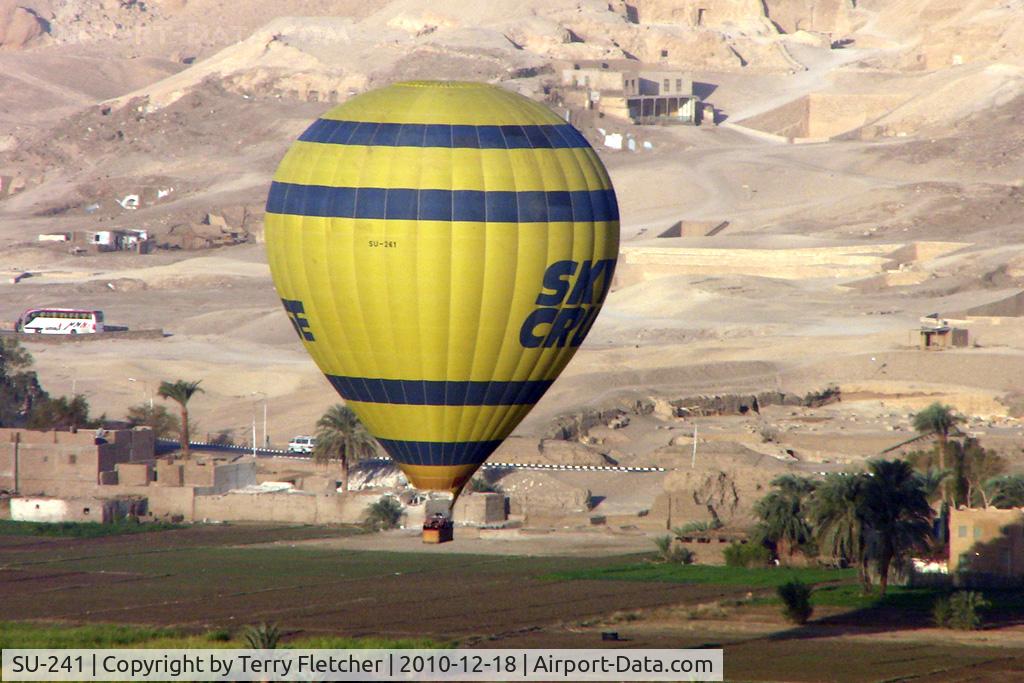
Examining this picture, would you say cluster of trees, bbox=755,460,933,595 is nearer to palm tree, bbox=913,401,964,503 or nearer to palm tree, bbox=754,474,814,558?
palm tree, bbox=754,474,814,558

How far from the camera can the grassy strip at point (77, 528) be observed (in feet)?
150

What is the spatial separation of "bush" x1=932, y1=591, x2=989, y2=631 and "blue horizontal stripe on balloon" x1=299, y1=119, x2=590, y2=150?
1120cm

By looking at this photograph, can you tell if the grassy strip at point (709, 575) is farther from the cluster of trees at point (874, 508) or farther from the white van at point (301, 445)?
the white van at point (301, 445)

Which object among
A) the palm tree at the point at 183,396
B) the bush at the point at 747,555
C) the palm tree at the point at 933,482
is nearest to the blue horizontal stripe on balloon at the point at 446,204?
the bush at the point at 747,555

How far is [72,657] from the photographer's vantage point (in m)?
30.3

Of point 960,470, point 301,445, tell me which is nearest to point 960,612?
point 960,470

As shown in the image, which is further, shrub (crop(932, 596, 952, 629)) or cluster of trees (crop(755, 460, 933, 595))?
cluster of trees (crop(755, 460, 933, 595))

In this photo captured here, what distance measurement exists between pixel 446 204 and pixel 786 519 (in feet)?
49.5

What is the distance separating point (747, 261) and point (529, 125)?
52520 mm

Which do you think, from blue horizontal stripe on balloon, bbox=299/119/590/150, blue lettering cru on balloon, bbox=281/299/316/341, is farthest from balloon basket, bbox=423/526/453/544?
blue horizontal stripe on balloon, bbox=299/119/590/150

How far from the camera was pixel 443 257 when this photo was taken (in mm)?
27281

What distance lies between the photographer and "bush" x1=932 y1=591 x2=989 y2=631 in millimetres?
34344

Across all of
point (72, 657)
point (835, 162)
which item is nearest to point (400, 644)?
point (72, 657)
